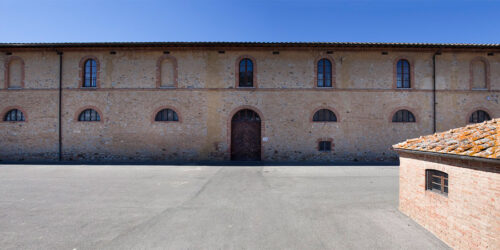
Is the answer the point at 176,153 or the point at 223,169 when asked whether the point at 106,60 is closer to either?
the point at 176,153

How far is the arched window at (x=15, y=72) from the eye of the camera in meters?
13.9

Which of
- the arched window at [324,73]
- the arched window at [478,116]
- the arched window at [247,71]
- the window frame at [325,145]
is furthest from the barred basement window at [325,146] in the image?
the arched window at [478,116]

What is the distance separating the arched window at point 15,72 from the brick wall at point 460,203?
2127 centimetres

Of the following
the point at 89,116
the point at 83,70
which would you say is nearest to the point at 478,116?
the point at 89,116

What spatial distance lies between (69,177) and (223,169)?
266 inches

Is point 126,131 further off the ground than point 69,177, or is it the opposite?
point 126,131

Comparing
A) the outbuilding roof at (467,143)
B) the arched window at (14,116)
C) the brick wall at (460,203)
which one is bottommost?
the brick wall at (460,203)

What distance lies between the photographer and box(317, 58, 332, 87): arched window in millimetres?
13758

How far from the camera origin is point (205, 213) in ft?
17.9

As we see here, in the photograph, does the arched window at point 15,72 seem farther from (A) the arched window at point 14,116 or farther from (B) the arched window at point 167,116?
(B) the arched window at point 167,116

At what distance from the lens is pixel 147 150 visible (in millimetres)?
13477

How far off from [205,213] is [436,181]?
539 centimetres

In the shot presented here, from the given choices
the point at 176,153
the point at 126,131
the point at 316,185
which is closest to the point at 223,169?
the point at 176,153

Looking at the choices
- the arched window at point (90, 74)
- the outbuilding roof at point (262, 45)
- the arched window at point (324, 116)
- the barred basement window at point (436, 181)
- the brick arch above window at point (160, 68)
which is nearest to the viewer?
the barred basement window at point (436, 181)
